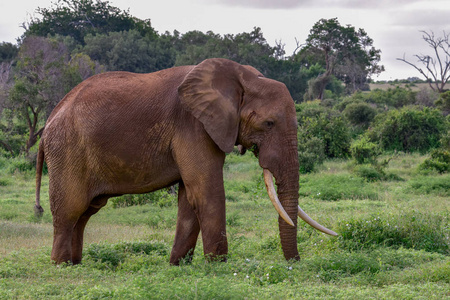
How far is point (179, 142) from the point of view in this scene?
6355 millimetres

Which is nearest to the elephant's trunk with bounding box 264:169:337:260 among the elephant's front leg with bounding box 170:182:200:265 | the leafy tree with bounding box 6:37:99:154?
the elephant's front leg with bounding box 170:182:200:265

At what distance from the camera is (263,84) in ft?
21.0

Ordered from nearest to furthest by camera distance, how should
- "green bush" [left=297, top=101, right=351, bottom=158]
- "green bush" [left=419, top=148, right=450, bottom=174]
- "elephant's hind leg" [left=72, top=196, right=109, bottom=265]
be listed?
"elephant's hind leg" [left=72, top=196, right=109, bottom=265], "green bush" [left=419, top=148, right=450, bottom=174], "green bush" [left=297, top=101, right=351, bottom=158]

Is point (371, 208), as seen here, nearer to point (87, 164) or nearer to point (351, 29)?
point (87, 164)

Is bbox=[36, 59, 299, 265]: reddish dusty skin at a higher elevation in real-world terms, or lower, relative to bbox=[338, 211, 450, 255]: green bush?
higher

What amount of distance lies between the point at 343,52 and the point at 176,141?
46558 millimetres

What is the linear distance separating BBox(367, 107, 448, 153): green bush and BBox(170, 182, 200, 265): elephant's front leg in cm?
1692

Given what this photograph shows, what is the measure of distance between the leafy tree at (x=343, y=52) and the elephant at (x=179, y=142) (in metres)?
43.5

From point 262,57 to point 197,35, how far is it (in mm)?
13150

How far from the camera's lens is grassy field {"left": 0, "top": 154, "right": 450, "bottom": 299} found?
5414mm

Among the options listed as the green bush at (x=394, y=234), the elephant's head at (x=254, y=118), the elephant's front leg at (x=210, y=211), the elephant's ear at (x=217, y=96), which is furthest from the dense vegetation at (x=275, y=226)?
the elephant's ear at (x=217, y=96)

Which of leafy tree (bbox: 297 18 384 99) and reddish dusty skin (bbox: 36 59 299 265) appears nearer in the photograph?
reddish dusty skin (bbox: 36 59 299 265)

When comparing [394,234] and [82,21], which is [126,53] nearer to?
[82,21]

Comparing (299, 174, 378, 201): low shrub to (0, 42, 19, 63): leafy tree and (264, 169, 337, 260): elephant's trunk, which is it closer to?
(264, 169, 337, 260): elephant's trunk
